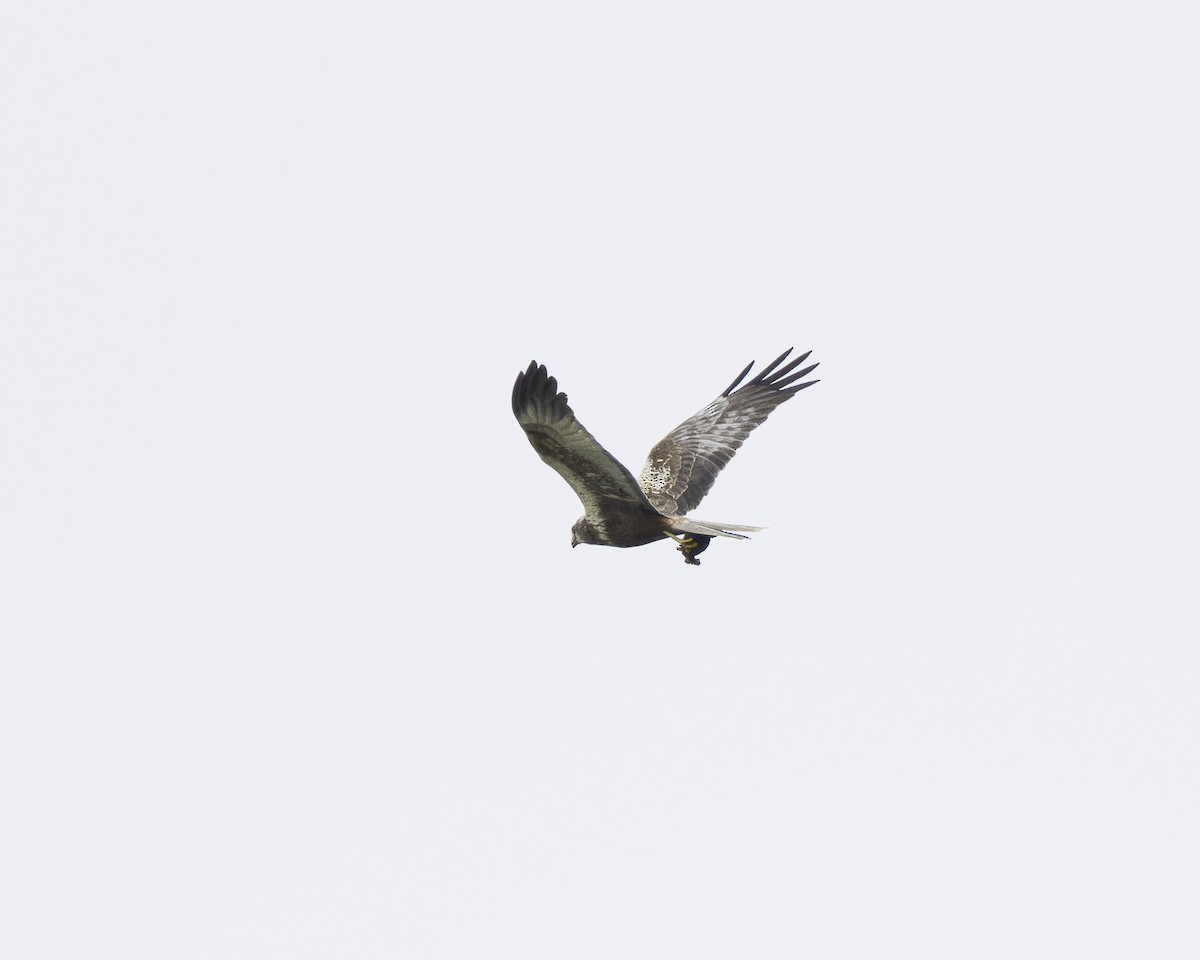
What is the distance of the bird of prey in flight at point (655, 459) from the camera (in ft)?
45.1

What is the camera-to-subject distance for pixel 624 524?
51.6 ft

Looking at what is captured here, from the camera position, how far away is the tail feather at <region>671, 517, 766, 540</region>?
1448cm

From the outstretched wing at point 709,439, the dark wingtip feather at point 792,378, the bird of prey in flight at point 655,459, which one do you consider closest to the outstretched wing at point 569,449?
the bird of prey in flight at point 655,459

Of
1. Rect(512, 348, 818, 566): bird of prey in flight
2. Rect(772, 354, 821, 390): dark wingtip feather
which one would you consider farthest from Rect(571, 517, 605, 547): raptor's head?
Rect(772, 354, 821, 390): dark wingtip feather

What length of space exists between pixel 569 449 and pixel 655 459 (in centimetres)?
448

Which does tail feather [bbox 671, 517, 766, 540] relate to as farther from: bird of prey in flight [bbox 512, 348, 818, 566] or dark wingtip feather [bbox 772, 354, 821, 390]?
dark wingtip feather [bbox 772, 354, 821, 390]

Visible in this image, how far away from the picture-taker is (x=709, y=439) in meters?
19.3

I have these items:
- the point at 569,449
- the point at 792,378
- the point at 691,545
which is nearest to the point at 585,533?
the point at 691,545

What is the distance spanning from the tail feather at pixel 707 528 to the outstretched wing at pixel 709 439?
77.7 inches

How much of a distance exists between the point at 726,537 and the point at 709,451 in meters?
4.70

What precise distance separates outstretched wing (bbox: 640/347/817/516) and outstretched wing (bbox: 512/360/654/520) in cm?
213

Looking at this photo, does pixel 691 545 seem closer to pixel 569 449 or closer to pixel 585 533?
pixel 585 533

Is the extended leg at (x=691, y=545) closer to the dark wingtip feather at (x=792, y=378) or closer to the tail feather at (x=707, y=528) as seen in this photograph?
the tail feather at (x=707, y=528)

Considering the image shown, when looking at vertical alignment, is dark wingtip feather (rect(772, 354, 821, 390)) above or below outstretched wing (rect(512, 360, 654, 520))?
above
